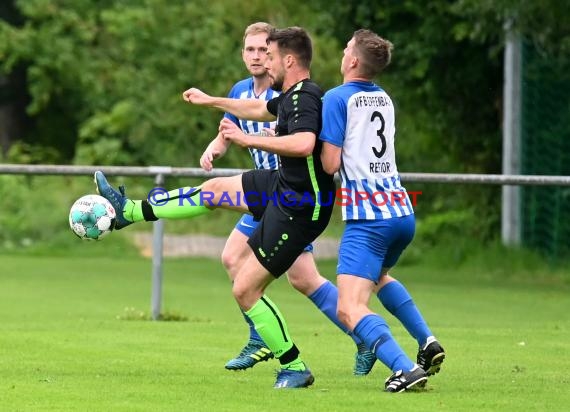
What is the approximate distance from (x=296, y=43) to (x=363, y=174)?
88 cm

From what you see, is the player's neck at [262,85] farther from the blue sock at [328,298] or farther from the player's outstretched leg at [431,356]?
the player's outstretched leg at [431,356]

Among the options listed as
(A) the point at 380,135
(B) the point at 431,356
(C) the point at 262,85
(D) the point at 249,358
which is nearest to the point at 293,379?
(B) the point at 431,356

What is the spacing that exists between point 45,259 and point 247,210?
1281 centimetres

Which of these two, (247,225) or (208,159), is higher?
(208,159)

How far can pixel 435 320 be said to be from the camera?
13961 mm

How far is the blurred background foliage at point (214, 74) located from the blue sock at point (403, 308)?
27.3ft

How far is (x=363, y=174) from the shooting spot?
8.19 m

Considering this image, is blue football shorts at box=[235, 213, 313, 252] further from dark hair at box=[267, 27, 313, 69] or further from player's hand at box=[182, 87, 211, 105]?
dark hair at box=[267, 27, 313, 69]

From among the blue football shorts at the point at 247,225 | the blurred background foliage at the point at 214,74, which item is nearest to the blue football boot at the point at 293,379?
the blue football shorts at the point at 247,225

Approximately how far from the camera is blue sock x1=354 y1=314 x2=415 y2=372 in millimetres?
7980

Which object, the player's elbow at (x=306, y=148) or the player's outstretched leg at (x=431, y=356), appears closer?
the player's elbow at (x=306, y=148)

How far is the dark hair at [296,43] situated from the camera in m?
8.38

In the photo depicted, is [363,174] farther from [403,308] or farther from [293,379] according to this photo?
[293,379]

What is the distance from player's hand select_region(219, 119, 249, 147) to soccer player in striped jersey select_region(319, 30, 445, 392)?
1.46ft
